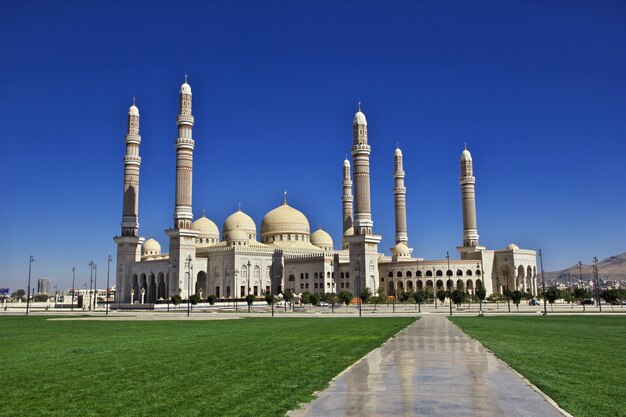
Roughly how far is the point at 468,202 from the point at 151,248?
60734 millimetres

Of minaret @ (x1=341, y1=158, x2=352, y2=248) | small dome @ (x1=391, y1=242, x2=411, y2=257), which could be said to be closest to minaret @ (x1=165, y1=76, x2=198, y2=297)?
minaret @ (x1=341, y1=158, x2=352, y2=248)

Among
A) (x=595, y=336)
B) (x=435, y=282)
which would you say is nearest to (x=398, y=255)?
(x=435, y=282)

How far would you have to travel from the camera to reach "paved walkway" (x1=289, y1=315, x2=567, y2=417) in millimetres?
8547

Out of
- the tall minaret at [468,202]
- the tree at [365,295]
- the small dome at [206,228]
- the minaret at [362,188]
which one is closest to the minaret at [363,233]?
the minaret at [362,188]

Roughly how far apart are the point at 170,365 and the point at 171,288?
6939 cm

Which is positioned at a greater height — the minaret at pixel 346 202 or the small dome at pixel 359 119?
the small dome at pixel 359 119

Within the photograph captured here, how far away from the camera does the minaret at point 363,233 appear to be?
8138 cm

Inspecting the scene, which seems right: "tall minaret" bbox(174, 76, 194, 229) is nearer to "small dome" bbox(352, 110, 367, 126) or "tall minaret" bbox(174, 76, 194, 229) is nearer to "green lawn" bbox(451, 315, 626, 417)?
"small dome" bbox(352, 110, 367, 126)

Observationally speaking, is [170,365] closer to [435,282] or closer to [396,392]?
[396,392]

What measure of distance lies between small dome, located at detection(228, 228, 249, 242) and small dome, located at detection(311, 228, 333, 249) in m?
16.9

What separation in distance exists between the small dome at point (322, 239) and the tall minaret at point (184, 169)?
32723 millimetres

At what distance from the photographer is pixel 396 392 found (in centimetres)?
1000

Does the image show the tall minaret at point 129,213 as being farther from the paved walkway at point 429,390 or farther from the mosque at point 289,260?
the paved walkway at point 429,390

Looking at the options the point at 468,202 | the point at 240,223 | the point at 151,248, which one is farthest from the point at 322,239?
the point at 151,248
